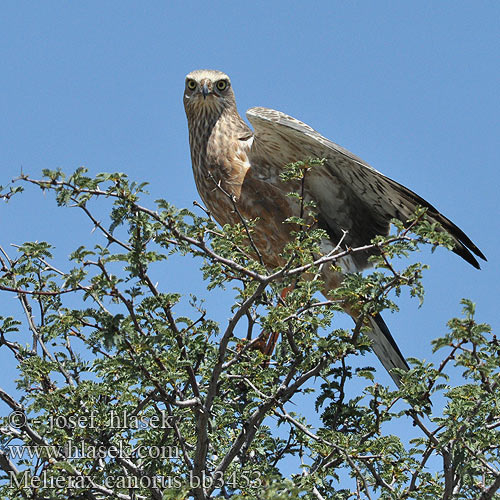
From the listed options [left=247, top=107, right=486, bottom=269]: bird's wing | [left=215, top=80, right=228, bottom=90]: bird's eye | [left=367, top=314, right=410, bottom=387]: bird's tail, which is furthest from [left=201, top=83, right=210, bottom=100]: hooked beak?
[left=367, top=314, right=410, bottom=387]: bird's tail

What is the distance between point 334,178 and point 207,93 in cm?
167

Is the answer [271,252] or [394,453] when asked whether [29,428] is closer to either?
[394,453]

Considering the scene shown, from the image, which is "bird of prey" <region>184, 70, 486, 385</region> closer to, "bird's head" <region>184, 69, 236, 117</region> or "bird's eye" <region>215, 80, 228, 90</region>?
"bird's head" <region>184, 69, 236, 117</region>

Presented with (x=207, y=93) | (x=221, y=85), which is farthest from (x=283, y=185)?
(x=221, y=85)

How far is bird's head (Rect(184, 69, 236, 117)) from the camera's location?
22.6 feet

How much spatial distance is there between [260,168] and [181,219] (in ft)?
8.56

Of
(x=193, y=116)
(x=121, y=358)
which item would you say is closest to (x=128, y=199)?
(x=121, y=358)

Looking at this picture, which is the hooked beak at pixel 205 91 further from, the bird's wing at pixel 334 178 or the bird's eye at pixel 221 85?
the bird's wing at pixel 334 178

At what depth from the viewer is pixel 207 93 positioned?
6871 mm

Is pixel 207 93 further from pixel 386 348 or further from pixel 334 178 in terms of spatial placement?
pixel 386 348

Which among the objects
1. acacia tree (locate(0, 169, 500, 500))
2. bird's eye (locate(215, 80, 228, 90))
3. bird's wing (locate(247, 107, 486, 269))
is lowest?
acacia tree (locate(0, 169, 500, 500))

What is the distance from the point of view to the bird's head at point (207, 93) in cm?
688

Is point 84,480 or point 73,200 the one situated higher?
point 73,200

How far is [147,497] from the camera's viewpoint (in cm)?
382
